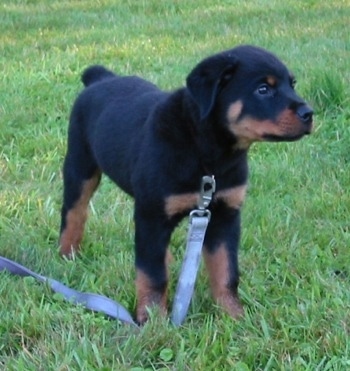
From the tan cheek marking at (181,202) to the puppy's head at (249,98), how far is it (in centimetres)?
28

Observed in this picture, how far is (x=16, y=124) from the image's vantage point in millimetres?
6320

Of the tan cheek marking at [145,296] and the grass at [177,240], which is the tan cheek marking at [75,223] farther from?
the tan cheek marking at [145,296]

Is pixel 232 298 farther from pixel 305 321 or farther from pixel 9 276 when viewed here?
pixel 9 276

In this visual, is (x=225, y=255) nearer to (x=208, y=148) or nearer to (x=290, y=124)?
(x=208, y=148)

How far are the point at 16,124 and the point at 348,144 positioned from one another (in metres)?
2.37

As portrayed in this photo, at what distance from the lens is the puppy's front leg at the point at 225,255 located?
12.0 ft

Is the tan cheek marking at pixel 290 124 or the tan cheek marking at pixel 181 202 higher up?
the tan cheek marking at pixel 290 124

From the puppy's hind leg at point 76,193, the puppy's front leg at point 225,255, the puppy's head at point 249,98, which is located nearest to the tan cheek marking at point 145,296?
the puppy's front leg at point 225,255

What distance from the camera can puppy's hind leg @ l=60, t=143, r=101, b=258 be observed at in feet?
14.3

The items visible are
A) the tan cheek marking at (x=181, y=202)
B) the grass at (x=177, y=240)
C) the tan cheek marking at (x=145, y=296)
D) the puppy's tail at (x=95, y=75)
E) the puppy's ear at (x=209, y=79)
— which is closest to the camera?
the grass at (x=177, y=240)

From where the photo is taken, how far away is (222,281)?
3693 millimetres

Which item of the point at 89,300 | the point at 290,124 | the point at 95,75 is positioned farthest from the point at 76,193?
the point at 290,124

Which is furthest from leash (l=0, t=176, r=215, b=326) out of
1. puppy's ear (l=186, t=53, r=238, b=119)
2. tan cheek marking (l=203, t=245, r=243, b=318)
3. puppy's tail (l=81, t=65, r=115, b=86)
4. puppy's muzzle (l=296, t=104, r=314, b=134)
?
puppy's tail (l=81, t=65, r=115, b=86)

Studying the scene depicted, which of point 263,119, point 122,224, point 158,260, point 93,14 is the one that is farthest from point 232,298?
point 93,14
